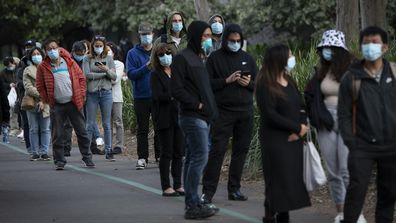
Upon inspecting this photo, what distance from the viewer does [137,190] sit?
41.2 feet

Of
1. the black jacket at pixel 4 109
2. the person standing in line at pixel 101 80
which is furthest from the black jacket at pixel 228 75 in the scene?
the person standing in line at pixel 101 80

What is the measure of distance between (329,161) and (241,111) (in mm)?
2016

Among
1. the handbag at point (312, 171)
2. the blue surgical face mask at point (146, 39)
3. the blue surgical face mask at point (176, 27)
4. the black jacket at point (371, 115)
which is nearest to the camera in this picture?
the black jacket at point (371, 115)

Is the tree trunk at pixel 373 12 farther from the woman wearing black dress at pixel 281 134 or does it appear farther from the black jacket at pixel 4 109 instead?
the woman wearing black dress at pixel 281 134

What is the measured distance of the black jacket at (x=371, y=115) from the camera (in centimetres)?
838

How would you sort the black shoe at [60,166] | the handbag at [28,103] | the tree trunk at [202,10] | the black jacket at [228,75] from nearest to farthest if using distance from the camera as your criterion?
the black jacket at [228,75] < the black shoe at [60,166] < the handbag at [28,103] < the tree trunk at [202,10]

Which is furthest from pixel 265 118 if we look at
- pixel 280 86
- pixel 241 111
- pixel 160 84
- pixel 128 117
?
pixel 128 117

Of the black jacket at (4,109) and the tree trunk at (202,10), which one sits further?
the tree trunk at (202,10)

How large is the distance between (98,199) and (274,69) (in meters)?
3.72

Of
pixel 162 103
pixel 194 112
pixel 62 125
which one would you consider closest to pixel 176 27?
pixel 162 103

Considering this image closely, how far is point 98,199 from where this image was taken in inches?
467

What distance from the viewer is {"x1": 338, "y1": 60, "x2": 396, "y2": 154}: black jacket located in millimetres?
8375

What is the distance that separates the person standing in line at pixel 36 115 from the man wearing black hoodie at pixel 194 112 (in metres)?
6.75

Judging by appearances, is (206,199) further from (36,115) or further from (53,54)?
(36,115)
